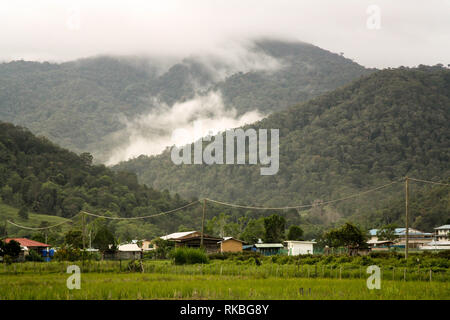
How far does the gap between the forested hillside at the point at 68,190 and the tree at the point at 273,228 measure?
25105 millimetres

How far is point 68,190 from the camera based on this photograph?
11619cm

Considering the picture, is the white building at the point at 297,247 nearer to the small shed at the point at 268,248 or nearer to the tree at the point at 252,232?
the small shed at the point at 268,248

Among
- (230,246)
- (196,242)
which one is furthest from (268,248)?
(196,242)

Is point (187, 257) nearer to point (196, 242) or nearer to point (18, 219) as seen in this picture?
point (196, 242)

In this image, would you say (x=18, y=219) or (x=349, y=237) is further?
(x=18, y=219)

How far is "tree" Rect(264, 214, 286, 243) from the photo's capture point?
79938 mm

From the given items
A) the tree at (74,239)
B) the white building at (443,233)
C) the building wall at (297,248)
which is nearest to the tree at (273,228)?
the building wall at (297,248)

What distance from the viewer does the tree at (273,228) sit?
79938 millimetres

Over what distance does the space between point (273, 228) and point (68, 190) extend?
178 ft

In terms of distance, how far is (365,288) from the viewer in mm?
22078

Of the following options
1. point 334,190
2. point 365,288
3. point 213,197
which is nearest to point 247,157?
point 213,197

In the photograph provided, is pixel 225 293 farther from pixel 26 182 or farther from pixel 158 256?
pixel 26 182

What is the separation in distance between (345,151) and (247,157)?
35.1m
